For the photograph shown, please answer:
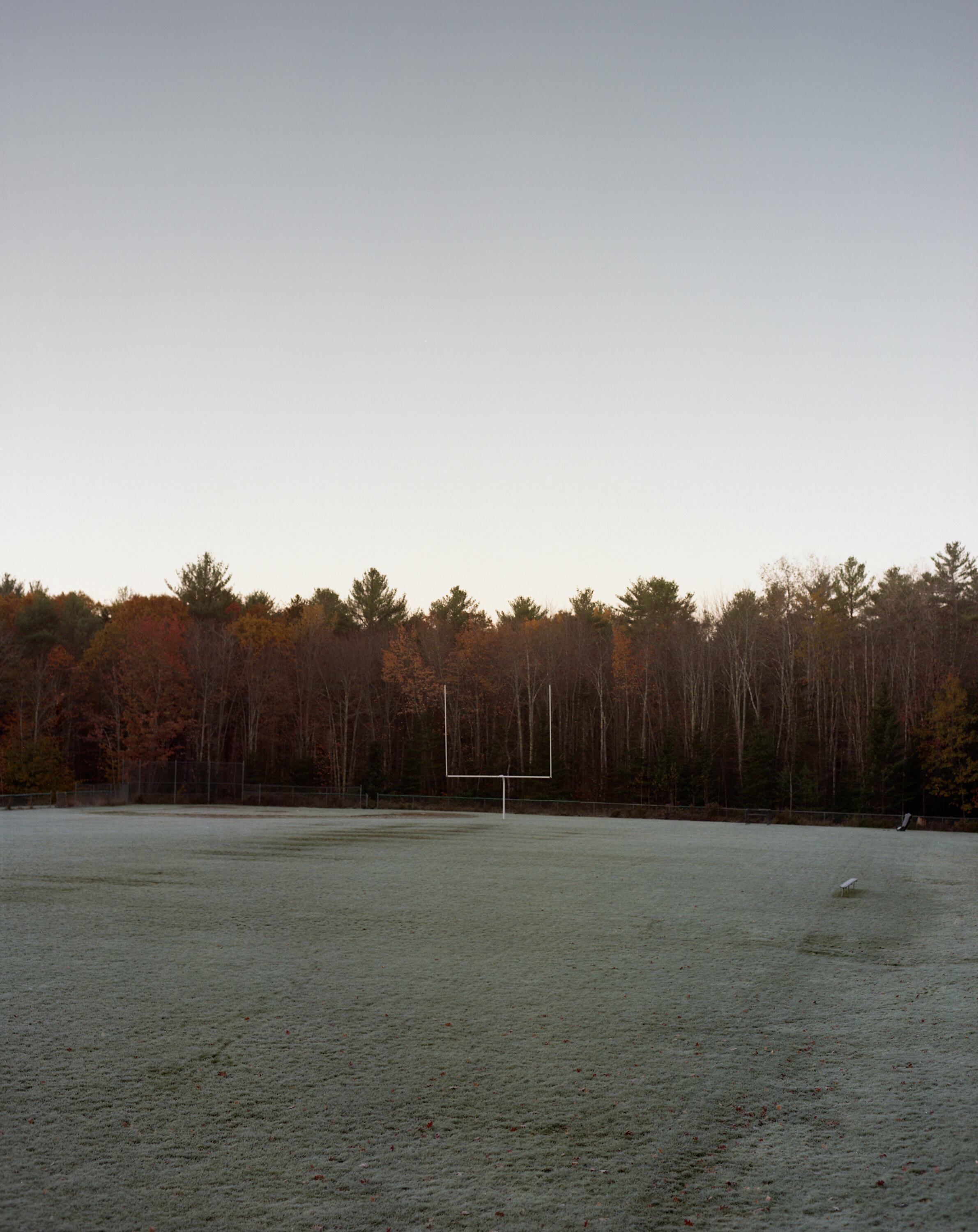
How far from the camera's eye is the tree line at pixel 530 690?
53844mm

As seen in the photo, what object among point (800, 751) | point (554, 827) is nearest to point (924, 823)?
point (554, 827)

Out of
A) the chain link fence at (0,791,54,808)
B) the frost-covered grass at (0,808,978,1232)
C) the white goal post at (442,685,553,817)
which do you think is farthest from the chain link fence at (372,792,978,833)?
the frost-covered grass at (0,808,978,1232)

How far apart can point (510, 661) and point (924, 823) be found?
1126 inches

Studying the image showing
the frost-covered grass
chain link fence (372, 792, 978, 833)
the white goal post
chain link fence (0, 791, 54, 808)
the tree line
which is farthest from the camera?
the tree line

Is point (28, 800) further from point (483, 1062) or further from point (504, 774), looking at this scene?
point (483, 1062)

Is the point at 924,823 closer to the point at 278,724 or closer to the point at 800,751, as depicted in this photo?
the point at 800,751

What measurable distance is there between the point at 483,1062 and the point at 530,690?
176 feet

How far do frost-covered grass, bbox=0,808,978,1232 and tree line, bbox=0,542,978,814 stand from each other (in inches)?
1583

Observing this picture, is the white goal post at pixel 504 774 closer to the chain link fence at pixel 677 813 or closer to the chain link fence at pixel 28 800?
the chain link fence at pixel 677 813

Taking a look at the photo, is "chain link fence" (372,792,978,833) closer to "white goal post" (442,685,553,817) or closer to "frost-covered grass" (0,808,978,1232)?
"white goal post" (442,685,553,817)

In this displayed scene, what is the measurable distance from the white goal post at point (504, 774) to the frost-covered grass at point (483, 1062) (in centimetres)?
2423

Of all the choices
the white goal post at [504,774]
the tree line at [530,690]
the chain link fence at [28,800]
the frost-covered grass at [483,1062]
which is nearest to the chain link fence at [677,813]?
the white goal post at [504,774]

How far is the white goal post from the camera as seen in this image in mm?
41625

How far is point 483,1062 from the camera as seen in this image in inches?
245
